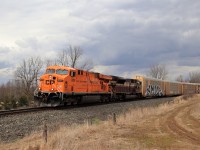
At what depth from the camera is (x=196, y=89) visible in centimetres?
8450

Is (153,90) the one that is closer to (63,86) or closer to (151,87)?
(151,87)

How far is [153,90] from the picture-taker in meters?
54.4

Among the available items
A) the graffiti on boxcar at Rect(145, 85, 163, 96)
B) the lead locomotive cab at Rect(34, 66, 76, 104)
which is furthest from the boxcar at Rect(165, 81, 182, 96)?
the lead locomotive cab at Rect(34, 66, 76, 104)

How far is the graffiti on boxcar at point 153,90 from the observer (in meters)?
52.2

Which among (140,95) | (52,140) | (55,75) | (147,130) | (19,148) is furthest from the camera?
(140,95)

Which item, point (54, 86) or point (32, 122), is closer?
point (32, 122)

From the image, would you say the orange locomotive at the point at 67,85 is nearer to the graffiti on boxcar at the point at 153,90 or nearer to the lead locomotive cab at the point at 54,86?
the lead locomotive cab at the point at 54,86

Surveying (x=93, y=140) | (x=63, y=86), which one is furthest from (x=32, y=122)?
(x=63, y=86)

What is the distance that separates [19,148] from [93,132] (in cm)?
443

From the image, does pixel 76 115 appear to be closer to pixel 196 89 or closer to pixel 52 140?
pixel 52 140

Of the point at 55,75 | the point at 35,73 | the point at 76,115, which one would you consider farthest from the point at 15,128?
the point at 35,73

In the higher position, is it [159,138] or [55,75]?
[55,75]

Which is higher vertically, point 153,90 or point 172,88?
point 172,88

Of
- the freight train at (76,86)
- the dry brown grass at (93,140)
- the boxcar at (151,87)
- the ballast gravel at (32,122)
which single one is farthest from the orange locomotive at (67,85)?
the boxcar at (151,87)
